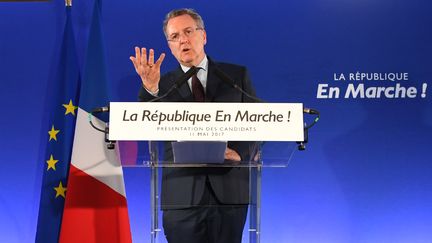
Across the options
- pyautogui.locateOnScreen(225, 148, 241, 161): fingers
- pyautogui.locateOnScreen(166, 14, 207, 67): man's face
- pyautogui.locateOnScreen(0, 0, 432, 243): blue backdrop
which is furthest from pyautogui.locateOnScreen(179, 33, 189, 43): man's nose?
pyautogui.locateOnScreen(225, 148, 241, 161): fingers

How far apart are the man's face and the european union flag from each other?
889mm

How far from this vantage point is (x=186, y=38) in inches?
108

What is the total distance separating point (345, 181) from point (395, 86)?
28.8 inches

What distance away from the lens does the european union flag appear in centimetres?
313

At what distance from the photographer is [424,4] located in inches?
140

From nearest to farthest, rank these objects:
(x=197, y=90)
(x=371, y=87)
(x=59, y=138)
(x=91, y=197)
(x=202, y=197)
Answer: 1. (x=202, y=197)
2. (x=197, y=90)
3. (x=91, y=197)
4. (x=59, y=138)
5. (x=371, y=87)

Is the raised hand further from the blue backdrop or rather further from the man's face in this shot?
the blue backdrop

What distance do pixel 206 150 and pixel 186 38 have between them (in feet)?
3.21

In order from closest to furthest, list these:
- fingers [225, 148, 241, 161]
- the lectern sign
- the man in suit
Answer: the lectern sign < fingers [225, 148, 241, 161] < the man in suit

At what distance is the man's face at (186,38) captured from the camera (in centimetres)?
272

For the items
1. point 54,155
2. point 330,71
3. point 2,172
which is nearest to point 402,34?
point 330,71

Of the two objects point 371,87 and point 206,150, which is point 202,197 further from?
point 371,87

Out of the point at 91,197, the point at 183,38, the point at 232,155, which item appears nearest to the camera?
the point at 232,155

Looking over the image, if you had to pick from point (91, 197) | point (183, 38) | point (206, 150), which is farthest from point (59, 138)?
point (206, 150)
